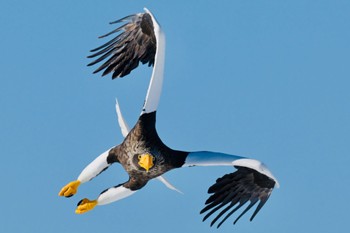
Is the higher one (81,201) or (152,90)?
(152,90)

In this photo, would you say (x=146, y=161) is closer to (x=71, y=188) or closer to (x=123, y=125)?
(x=123, y=125)

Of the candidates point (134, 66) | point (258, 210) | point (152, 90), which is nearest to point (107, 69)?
point (134, 66)

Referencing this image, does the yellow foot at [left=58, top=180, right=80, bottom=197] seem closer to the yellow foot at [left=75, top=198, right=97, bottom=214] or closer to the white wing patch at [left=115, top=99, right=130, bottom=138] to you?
the yellow foot at [left=75, top=198, right=97, bottom=214]

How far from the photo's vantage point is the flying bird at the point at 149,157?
26.1 m

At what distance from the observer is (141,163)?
26.0 metres

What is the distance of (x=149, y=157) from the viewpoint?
2594 cm

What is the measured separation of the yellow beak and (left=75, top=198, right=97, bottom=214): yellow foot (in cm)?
239

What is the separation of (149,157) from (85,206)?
2695 mm

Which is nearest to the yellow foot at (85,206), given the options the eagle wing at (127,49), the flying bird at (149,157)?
the flying bird at (149,157)

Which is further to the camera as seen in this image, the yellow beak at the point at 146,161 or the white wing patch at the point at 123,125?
the white wing patch at the point at 123,125

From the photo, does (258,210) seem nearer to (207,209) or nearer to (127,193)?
(207,209)

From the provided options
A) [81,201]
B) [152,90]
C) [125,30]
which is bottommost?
[81,201]

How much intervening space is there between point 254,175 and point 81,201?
4460 millimetres

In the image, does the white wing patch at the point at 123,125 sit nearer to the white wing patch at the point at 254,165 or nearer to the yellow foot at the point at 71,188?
the yellow foot at the point at 71,188
